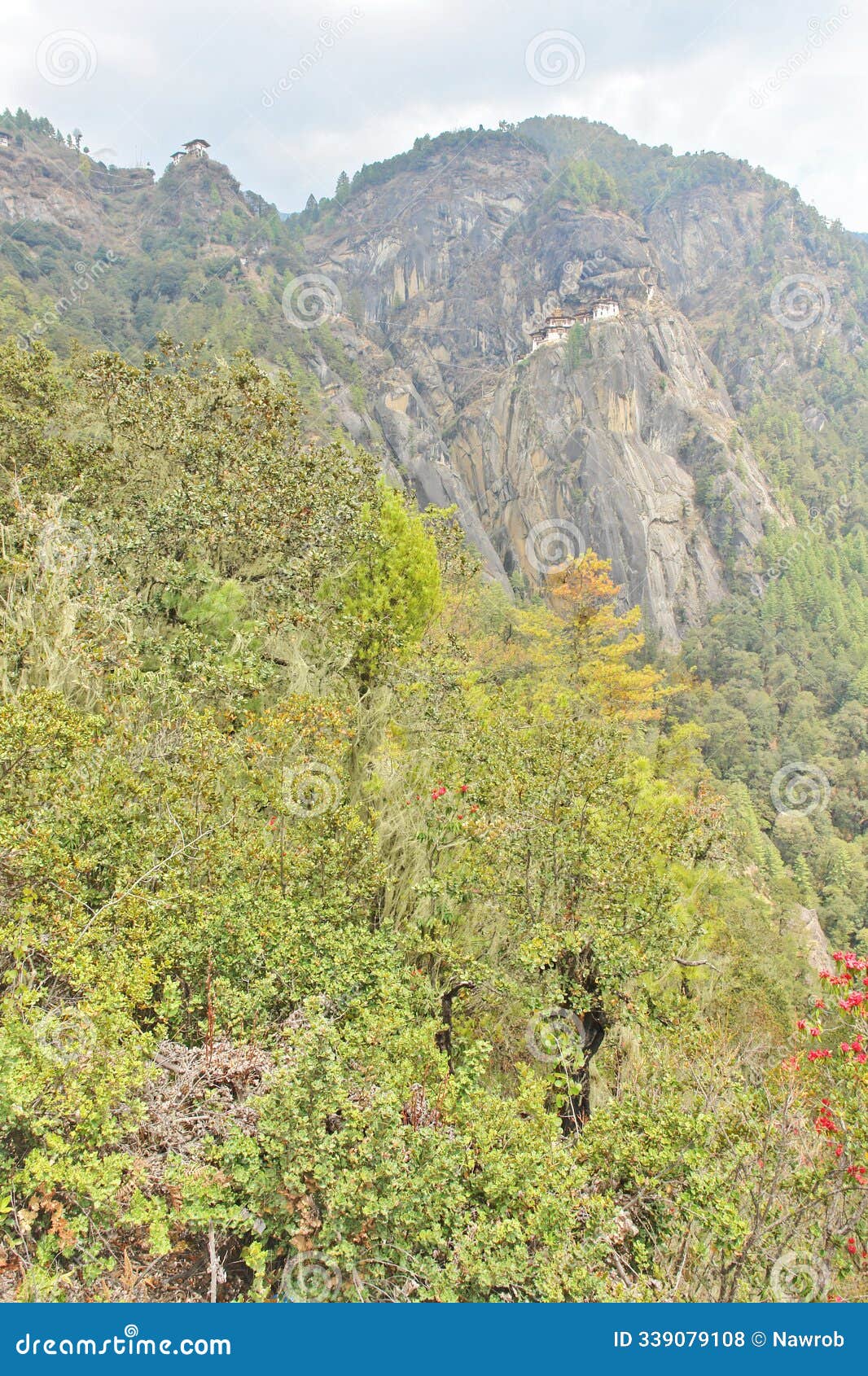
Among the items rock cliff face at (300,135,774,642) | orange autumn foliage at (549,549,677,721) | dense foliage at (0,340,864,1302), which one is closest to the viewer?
dense foliage at (0,340,864,1302)

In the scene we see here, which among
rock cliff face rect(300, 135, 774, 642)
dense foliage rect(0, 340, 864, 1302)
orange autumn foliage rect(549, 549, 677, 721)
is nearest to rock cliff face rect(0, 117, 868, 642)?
rock cliff face rect(300, 135, 774, 642)

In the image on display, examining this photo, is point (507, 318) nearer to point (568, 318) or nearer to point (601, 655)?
point (568, 318)

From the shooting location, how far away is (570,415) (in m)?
76.8

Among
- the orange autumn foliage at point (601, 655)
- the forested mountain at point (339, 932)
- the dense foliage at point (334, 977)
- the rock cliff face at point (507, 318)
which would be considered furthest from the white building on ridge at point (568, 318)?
the dense foliage at point (334, 977)

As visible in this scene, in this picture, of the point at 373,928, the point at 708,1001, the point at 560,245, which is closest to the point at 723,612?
the point at 560,245

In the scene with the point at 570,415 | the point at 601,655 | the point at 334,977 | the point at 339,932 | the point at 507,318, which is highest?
the point at 507,318

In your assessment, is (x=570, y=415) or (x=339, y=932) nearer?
(x=339, y=932)

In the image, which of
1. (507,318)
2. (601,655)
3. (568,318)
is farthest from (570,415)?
(601,655)

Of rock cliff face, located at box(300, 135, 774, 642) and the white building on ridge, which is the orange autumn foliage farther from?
the white building on ridge

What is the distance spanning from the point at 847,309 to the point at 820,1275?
15920 centimetres

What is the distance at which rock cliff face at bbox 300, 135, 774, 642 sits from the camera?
72.4 meters

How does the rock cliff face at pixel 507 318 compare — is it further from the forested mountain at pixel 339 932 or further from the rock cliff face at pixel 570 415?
the forested mountain at pixel 339 932
